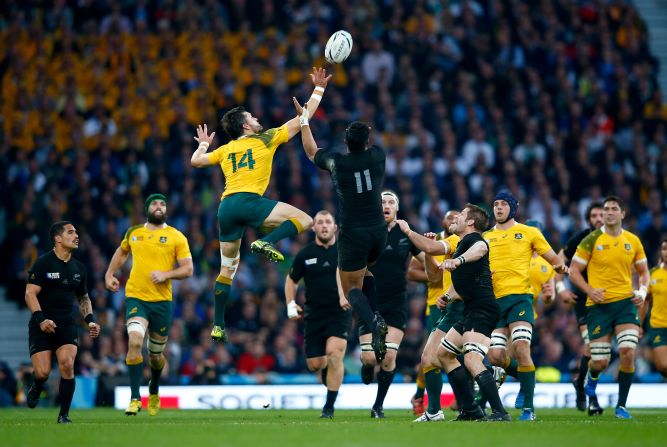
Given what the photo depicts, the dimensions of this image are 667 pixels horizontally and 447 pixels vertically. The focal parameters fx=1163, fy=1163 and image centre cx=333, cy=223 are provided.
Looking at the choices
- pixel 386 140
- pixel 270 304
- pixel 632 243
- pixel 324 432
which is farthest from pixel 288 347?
pixel 324 432

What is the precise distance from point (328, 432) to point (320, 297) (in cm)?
449

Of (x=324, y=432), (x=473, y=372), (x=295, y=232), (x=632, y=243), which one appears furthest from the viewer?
(x=632, y=243)

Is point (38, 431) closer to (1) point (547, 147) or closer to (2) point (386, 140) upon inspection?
(2) point (386, 140)

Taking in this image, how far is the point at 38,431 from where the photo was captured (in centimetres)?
1284

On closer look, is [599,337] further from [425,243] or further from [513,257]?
[425,243]

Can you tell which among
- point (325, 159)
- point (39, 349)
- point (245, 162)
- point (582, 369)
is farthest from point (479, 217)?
point (39, 349)

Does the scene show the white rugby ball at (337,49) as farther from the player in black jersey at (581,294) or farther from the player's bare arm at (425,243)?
the player in black jersey at (581,294)

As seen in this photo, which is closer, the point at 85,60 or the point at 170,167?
the point at 170,167

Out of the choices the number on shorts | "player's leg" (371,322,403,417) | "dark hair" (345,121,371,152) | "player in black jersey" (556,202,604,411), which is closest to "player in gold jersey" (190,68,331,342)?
"dark hair" (345,121,371,152)

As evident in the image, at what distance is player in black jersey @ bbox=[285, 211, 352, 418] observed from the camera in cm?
1636

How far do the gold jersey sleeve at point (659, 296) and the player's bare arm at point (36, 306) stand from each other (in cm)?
835

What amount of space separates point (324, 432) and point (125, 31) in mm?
15465

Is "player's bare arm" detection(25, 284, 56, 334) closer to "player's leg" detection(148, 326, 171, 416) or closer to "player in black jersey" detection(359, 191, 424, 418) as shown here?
"player's leg" detection(148, 326, 171, 416)

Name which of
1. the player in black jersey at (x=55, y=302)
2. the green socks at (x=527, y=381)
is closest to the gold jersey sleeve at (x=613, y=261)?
the green socks at (x=527, y=381)
